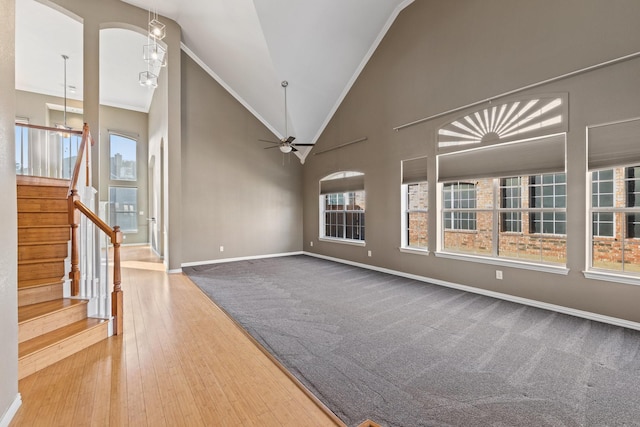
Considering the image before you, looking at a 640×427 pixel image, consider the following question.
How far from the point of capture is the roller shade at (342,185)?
684cm

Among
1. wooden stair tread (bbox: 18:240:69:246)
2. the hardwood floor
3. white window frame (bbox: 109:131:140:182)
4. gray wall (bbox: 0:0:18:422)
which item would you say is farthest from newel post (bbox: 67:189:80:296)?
white window frame (bbox: 109:131:140:182)

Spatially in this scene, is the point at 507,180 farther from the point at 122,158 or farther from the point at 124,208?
the point at 122,158

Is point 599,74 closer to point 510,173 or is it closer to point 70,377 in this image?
point 510,173

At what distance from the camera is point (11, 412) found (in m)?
1.79

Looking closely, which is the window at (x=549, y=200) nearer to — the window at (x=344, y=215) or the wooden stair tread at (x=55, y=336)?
the window at (x=344, y=215)

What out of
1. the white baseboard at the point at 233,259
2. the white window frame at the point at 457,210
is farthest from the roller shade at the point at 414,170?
the white baseboard at the point at 233,259

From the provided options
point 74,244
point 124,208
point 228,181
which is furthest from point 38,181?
point 124,208

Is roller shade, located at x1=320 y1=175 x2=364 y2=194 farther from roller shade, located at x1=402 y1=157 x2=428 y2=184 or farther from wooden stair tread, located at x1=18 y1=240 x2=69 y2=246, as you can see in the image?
wooden stair tread, located at x1=18 y1=240 x2=69 y2=246

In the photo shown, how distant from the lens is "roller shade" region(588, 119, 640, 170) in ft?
10.6

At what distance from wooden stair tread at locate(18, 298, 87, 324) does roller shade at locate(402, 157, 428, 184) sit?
5.11 meters

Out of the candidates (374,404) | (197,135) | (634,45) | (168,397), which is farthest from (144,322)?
(634,45)

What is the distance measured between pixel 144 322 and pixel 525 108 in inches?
221

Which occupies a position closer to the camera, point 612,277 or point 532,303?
point 612,277

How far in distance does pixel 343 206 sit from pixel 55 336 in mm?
5968
